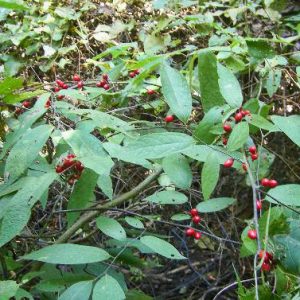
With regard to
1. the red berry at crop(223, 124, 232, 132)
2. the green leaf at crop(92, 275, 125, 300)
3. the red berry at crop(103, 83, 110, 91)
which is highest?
the red berry at crop(223, 124, 232, 132)

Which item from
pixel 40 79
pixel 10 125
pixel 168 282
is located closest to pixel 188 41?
pixel 40 79

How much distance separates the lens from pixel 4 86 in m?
1.00

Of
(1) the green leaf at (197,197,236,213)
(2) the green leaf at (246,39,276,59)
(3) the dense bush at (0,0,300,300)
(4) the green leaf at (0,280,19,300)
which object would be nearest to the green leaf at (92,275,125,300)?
(3) the dense bush at (0,0,300,300)

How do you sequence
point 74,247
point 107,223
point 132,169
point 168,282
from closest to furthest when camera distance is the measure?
point 74,247 < point 107,223 < point 132,169 < point 168,282

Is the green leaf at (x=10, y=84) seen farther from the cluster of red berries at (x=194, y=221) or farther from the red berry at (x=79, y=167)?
the cluster of red berries at (x=194, y=221)

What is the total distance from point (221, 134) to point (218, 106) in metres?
0.07

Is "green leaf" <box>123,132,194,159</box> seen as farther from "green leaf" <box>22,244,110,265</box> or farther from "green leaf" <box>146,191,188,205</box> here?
"green leaf" <box>146,191,188,205</box>

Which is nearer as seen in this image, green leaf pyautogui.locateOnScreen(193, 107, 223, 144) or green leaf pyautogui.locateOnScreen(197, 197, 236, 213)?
green leaf pyautogui.locateOnScreen(193, 107, 223, 144)

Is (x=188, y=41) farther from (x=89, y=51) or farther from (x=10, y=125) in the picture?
(x=10, y=125)

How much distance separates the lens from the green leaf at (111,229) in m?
1.08

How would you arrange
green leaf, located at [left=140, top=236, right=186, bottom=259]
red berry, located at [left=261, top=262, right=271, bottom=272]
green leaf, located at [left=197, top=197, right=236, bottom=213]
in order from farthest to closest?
green leaf, located at [left=197, top=197, right=236, bottom=213] → green leaf, located at [left=140, top=236, right=186, bottom=259] → red berry, located at [left=261, top=262, right=271, bottom=272]

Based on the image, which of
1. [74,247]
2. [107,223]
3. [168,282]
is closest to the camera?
[74,247]

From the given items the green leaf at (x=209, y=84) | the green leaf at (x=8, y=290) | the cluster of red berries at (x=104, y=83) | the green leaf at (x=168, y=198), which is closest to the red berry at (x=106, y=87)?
the cluster of red berries at (x=104, y=83)

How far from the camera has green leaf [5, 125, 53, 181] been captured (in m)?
0.88
